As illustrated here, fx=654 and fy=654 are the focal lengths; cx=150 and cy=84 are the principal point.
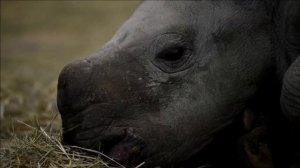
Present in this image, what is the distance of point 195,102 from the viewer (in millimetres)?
3520

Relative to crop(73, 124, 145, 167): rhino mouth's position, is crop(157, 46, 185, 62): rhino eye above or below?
above

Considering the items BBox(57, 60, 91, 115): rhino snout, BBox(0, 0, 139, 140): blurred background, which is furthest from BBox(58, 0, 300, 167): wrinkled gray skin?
BBox(0, 0, 139, 140): blurred background

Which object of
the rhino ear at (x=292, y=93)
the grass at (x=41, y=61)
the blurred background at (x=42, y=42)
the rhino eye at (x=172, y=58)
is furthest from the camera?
the blurred background at (x=42, y=42)

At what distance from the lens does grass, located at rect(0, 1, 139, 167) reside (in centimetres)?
346

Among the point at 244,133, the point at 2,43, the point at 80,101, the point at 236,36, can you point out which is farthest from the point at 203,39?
the point at 2,43

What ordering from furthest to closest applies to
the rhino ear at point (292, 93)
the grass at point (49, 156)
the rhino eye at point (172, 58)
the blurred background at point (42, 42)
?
the blurred background at point (42, 42) < the rhino eye at point (172, 58) < the grass at point (49, 156) < the rhino ear at point (292, 93)

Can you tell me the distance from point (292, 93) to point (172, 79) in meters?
0.66

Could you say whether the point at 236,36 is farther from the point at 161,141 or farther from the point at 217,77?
the point at 161,141

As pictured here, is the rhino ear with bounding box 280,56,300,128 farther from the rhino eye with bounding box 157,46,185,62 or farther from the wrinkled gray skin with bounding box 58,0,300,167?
the rhino eye with bounding box 157,46,185,62

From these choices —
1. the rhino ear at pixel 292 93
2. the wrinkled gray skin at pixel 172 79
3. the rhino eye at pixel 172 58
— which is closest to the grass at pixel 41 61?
the wrinkled gray skin at pixel 172 79

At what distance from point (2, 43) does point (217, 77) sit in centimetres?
720

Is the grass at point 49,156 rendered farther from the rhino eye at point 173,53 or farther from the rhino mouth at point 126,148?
the rhino eye at point 173,53

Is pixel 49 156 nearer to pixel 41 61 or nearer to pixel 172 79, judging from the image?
pixel 172 79

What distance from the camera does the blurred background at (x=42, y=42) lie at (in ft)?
19.9
